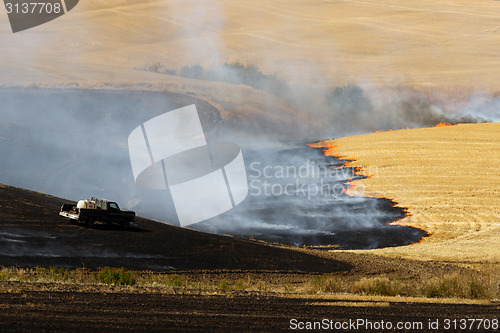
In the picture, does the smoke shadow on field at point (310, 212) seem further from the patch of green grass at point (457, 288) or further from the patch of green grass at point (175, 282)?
the patch of green grass at point (457, 288)

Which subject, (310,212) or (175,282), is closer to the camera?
(175,282)

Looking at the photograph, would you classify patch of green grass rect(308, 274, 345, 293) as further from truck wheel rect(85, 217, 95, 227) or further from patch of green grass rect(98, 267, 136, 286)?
truck wheel rect(85, 217, 95, 227)

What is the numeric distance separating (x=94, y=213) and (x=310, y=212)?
22150 mm

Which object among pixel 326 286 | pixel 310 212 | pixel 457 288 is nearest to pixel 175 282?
pixel 326 286

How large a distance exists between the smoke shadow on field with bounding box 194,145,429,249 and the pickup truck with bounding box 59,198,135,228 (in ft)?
36.6

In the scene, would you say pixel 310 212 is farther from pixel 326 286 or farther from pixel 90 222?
pixel 326 286

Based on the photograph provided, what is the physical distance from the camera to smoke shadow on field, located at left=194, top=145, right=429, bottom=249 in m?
44.5

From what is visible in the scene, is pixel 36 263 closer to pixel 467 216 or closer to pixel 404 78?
pixel 467 216

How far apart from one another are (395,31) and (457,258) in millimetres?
108645

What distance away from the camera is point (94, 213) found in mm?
33719

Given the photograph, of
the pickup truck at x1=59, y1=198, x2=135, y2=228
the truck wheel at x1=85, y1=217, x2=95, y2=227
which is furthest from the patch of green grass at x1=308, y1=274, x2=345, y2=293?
the truck wheel at x1=85, y1=217, x2=95, y2=227

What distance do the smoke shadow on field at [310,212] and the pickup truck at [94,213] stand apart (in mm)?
11164

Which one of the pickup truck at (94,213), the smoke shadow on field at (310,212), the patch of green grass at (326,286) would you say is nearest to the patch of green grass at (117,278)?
the patch of green grass at (326,286)

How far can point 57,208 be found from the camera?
36.2 m
